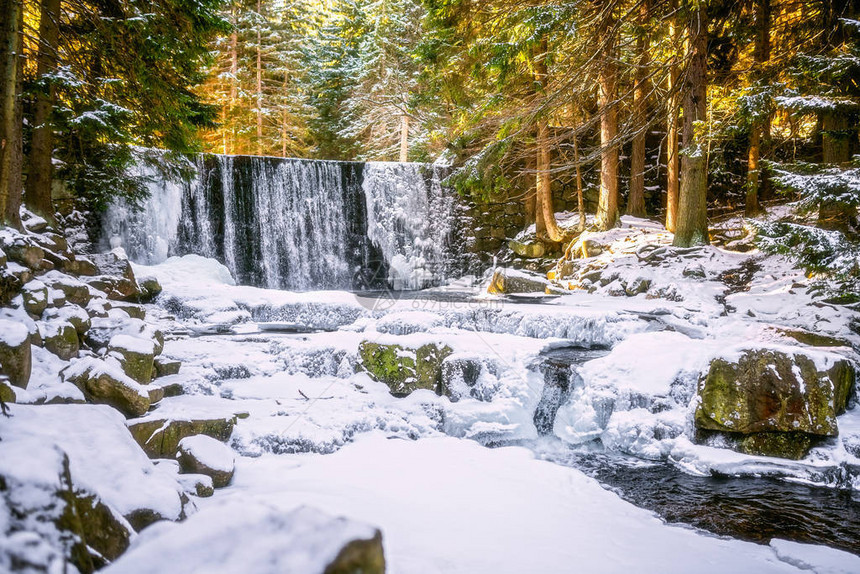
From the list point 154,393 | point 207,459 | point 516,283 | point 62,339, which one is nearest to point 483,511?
point 207,459

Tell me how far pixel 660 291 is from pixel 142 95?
9.69m

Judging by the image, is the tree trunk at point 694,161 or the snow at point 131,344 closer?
the snow at point 131,344

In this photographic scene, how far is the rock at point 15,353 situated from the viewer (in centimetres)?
370

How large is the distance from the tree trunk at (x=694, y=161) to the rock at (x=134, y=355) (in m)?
9.52

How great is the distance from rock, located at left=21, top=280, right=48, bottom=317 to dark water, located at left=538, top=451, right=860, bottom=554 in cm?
604

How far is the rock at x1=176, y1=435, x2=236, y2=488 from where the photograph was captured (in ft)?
12.1

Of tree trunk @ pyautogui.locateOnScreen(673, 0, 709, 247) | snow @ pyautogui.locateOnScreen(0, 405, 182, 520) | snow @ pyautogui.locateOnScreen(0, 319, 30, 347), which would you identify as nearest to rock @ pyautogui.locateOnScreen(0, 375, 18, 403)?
snow @ pyautogui.locateOnScreen(0, 319, 30, 347)

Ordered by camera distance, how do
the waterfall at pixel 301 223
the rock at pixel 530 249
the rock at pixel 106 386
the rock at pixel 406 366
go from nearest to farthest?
the rock at pixel 106 386 < the rock at pixel 406 366 < the waterfall at pixel 301 223 < the rock at pixel 530 249

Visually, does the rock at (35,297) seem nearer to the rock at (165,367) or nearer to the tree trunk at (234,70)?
the rock at (165,367)

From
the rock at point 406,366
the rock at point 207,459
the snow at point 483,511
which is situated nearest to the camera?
the snow at point 483,511

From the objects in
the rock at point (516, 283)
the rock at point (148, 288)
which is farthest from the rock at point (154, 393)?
the rock at point (516, 283)

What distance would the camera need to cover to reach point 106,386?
4.30 meters

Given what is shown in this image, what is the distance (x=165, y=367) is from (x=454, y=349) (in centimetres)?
384

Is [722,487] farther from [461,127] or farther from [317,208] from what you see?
[317,208]
